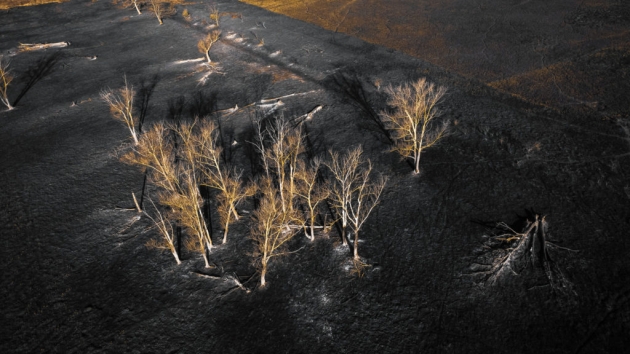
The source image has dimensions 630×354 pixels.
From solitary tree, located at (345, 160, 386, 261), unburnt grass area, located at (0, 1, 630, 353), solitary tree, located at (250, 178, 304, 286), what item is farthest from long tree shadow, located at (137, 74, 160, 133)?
solitary tree, located at (345, 160, 386, 261)

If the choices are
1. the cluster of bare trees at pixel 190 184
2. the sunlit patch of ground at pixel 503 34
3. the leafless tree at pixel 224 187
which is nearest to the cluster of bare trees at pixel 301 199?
the leafless tree at pixel 224 187

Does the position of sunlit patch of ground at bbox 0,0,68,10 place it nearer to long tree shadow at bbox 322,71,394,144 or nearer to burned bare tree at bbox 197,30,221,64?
burned bare tree at bbox 197,30,221,64

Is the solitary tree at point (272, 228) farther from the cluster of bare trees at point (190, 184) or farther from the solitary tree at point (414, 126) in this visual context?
the solitary tree at point (414, 126)

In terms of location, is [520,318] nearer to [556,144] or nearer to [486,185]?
[486,185]

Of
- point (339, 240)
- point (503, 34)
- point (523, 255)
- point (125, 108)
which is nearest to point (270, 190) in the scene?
point (339, 240)

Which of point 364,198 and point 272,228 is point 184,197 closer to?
point 272,228

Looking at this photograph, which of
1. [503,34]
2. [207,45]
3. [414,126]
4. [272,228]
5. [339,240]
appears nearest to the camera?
[272,228]

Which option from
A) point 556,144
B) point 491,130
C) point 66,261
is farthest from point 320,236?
point 556,144
